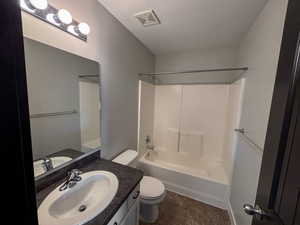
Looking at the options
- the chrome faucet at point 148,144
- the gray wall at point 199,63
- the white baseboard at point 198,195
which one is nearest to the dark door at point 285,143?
the white baseboard at point 198,195

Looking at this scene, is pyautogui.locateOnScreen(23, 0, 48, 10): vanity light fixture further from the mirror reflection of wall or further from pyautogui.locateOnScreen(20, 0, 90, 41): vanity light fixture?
the mirror reflection of wall

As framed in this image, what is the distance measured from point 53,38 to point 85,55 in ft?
0.88

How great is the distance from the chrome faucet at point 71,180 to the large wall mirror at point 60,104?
13 centimetres

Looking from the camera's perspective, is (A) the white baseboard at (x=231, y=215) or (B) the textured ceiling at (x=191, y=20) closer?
(B) the textured ceiling at (x=191, y=20)

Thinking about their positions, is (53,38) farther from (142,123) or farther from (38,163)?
(142,123)

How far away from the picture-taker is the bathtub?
5.90 ft

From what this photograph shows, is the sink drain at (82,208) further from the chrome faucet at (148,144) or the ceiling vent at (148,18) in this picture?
the ceiling vent at (148,18)

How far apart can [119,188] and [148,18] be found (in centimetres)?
177

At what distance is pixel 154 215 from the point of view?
1565 mm

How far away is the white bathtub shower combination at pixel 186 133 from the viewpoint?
80.7 inches

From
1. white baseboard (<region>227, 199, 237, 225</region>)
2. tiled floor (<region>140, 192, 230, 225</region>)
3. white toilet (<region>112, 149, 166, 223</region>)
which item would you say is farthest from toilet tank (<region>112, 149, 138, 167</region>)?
white baseboard (<region>227, 199, 237, 225</region>)

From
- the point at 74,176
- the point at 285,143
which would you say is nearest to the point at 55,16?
the point at 74,176

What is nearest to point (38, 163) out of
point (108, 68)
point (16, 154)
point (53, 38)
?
point (16, 154)

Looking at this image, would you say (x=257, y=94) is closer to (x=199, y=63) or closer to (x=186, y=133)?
(x=199, y=63)
